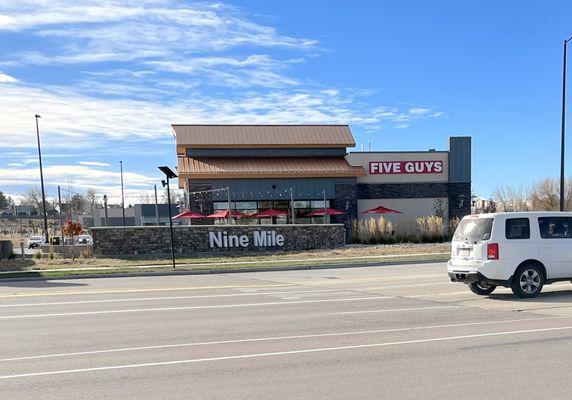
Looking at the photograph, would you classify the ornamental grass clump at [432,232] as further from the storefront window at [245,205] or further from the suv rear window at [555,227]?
the suv rear window at [555,227]

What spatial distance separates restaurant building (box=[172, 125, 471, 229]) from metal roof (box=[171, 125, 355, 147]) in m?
0.08

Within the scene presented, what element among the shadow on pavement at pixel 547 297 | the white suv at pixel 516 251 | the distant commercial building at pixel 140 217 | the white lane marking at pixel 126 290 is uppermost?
the white suv at pixel 516 251

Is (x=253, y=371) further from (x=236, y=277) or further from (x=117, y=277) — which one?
(x=117, y=277)

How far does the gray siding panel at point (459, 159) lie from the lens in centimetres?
4134

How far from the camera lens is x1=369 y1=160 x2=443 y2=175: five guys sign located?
40656 millimetres

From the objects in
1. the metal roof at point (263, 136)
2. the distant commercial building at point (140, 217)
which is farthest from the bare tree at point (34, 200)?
the metal roof at point (263, 136)

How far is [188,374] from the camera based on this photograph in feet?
18.7

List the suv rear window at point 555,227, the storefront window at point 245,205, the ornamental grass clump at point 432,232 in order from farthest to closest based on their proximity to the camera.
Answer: the storefront window at point 245,205 < the ornamental grass clump at point 432,232 < the suv rear window at point 555,227

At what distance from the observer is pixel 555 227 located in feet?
36.6

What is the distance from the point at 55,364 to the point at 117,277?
13.5 meters

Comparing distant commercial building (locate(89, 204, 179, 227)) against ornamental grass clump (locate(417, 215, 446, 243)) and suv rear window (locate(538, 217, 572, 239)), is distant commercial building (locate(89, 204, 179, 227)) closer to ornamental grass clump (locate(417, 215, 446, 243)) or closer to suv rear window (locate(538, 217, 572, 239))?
ornamental grass clump (locate(417, 215, 446, 243))

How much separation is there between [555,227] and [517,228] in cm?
106

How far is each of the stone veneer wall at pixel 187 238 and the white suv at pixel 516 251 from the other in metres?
18.1

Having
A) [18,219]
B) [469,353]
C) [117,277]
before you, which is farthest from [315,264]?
[18,219]
